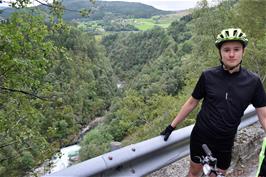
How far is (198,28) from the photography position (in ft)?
94.3

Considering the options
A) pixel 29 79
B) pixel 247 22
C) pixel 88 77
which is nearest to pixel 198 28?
pixel 247 22

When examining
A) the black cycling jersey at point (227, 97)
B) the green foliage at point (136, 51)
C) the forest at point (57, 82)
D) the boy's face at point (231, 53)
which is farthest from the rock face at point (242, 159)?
the green foliage at point (136, 51)

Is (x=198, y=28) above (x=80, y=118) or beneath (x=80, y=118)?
above

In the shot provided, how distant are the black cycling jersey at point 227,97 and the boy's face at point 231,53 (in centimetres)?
9

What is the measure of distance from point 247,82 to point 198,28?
2722 centimetres

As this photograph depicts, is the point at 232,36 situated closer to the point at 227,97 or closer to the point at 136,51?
the point at 227,97

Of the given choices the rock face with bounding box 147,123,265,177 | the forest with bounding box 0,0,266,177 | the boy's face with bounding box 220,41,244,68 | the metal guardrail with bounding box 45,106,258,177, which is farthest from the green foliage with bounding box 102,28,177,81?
the boy's face with bounding box 220,41,244,68

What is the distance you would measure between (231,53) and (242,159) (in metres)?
1.99

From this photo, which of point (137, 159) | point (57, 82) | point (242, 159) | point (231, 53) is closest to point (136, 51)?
point (57, 82)

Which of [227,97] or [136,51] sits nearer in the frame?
[227,97]

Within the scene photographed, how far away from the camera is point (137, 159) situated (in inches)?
108

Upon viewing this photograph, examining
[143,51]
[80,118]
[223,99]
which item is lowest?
[80,118]

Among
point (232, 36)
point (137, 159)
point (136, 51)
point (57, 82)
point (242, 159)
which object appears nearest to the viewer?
point (232, 36)

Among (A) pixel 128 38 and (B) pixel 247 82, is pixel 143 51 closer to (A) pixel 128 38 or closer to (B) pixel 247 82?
(A) pixel 128 38
